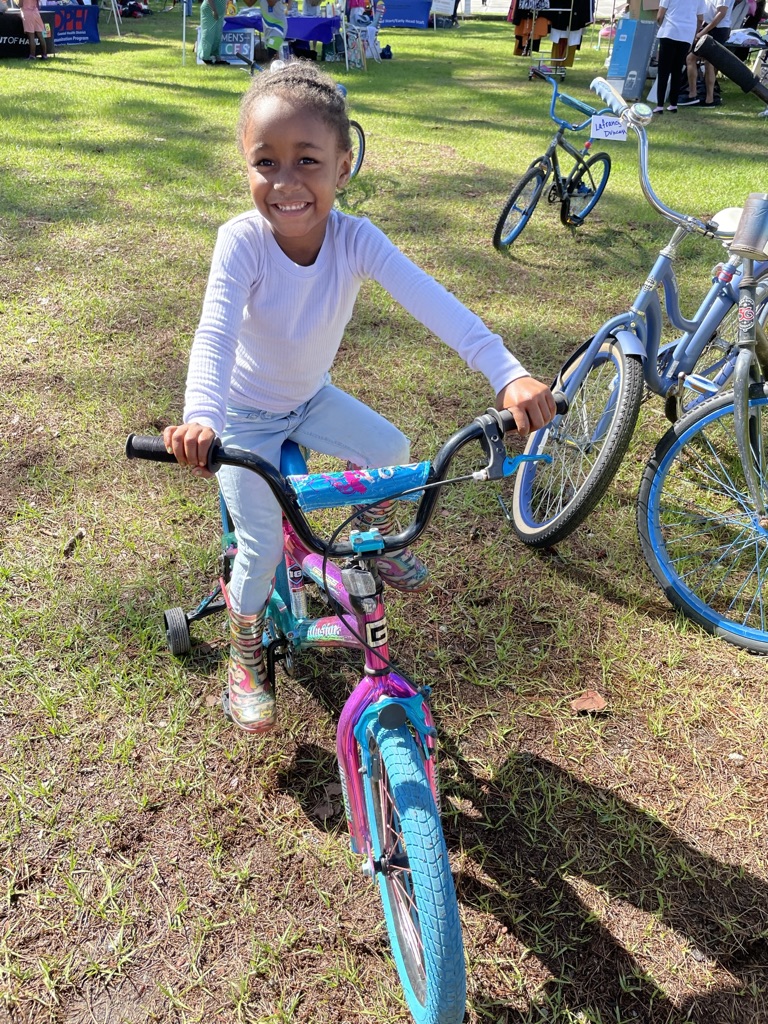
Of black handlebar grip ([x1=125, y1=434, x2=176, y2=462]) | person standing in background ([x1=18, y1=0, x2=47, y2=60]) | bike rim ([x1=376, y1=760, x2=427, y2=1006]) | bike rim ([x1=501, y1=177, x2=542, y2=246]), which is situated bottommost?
bike rim ([x1=376, y1=760, x2=427, y2=1006])

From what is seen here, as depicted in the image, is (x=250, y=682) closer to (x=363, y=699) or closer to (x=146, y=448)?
(x=363, y=699)

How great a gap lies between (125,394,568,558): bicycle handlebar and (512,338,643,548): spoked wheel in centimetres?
135

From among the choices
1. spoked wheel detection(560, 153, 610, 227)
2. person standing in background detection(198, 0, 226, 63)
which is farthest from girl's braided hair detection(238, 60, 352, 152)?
person standing in background detection(198, 0, 226, 63)

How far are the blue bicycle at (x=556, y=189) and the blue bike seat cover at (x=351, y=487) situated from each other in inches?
197

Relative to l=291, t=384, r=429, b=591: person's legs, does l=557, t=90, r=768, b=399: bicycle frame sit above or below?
above

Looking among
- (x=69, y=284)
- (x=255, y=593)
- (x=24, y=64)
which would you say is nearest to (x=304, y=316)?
(x=255, y=593)

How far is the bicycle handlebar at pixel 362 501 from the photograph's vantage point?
1.42 metres

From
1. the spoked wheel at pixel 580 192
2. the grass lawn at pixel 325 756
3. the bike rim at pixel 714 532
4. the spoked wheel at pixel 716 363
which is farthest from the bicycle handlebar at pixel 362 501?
the spoked wheel at pixel 580 192

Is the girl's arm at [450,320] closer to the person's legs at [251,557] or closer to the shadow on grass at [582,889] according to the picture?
the person's legs at [251,557]

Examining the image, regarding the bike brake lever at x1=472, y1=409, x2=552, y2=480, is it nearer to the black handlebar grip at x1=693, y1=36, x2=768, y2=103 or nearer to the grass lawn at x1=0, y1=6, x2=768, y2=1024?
the grass lawn at x1=0, y1=6, x2=768, y2=1024

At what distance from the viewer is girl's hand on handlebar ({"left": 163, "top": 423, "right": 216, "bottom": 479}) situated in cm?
140

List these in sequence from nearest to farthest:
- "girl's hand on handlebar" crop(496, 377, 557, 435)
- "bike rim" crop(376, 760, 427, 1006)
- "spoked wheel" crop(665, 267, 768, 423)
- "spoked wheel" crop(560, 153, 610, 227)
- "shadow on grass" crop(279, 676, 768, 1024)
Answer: "girl's hand on handlebar" crop(496, 377, 557, 435)
"bike rim" crop(376, 760, 427, 1006)
"shadow on grass" crop(279, 676, 768, 1024)
"spoked wheel" crop(665, 267, 768, 423)
"spoked wheel" crop(560, 153, 610, 227)

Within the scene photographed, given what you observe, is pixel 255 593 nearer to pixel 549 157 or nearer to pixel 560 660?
pixel 560 660

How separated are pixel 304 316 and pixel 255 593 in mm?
780
